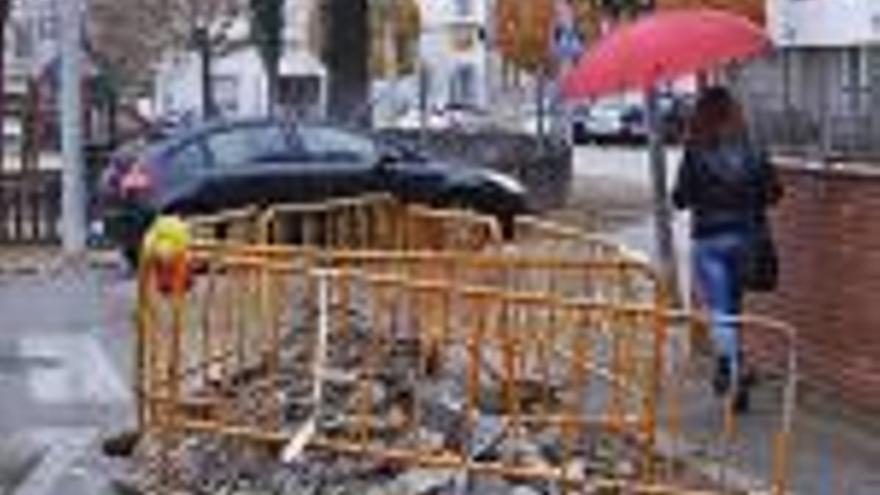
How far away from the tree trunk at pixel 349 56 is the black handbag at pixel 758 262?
80.2 ft

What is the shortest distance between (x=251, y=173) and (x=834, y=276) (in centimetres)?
1388

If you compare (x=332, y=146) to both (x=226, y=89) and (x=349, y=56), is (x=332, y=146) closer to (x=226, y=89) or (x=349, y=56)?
(x=349, y=56)

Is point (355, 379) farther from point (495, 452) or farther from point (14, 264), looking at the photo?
point (14, 264)

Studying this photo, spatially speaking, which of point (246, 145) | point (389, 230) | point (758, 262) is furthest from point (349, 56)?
point (758, 262)

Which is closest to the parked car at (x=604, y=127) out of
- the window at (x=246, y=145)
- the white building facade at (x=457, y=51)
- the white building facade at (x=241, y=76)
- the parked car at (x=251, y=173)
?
the white building facade at (x=457, y=51)

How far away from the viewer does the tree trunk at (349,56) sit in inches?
1556

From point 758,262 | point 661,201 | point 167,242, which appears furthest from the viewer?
point 661,201

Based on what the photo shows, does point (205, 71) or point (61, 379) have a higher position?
point (205, 71)

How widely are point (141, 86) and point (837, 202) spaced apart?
8685cm

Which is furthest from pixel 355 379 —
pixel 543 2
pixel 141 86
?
pixel 141 86

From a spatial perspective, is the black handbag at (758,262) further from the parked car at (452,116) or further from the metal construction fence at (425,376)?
the parked car at (452,116)

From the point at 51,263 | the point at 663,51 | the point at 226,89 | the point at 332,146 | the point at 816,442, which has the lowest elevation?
the point at 51,263

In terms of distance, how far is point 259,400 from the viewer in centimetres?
1192

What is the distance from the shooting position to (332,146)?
1141 inches
